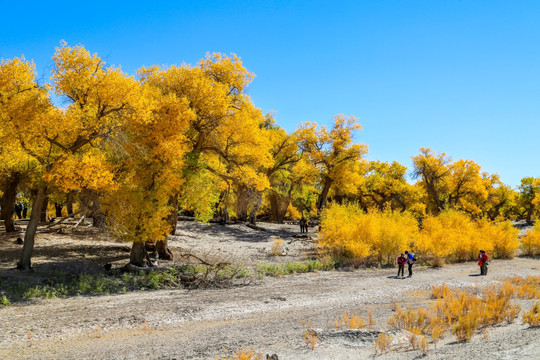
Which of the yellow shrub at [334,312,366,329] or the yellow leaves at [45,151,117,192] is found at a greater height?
the yellow leaves at [45,151,117,192]

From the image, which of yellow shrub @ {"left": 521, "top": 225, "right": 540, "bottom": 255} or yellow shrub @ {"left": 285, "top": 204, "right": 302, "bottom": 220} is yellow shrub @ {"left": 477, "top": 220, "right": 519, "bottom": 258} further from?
yellow shrub @ {"left": 285, "top": 204, "right": 302, "bottom": 220}

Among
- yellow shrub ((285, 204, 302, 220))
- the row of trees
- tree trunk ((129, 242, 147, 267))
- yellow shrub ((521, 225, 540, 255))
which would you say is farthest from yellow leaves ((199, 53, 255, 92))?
yellow shrub ((285, 204, 302, 220))

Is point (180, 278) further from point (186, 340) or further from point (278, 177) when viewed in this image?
point (278, 177)

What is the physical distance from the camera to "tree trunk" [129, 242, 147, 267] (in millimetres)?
17922

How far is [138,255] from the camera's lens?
708 inches

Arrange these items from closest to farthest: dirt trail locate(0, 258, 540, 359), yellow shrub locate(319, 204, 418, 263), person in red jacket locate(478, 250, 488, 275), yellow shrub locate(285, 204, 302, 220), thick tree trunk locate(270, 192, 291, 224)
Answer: dirt trail locate(0, 258, 540, 359) < person in red jacket locate(478, 250, 488, 275) < yellow shrub locate(319, 204, 418, 263) < thick tree trunk locate(270, 192, 291, 224) < yellow shrub locate(285, 204, 302, 220)

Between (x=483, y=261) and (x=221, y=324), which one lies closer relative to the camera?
(x=221, y=324)

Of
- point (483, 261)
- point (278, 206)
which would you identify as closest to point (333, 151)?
point (278, 206)

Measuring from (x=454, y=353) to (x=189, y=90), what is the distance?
54.0 ft

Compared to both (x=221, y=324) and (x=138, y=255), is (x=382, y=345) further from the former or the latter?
(x=138, y=255)

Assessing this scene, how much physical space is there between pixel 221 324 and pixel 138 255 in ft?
29.7

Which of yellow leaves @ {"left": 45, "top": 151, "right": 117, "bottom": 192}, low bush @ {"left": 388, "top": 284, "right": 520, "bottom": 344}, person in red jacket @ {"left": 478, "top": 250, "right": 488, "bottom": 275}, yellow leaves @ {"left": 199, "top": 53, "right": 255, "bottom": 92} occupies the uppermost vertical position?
yellow leaves @ {"left": 199, "top": 53, "right": 255, "bottom": 92}

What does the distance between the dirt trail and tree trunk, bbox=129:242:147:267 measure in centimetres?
→ 376

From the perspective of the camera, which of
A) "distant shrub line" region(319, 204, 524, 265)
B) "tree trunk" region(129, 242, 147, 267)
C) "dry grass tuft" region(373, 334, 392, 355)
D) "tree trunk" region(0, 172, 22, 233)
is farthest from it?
"tree trunk" region(0, 172, 22, 233)
